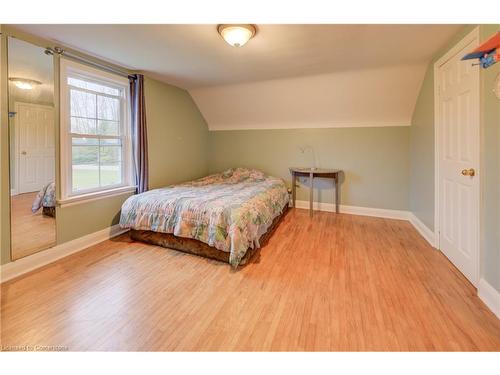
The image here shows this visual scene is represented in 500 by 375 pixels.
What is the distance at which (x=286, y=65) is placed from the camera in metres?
3.09

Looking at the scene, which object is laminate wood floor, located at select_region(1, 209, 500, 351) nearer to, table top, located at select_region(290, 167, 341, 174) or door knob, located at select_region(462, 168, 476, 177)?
door knob, located at select_region(462, 168, 476, 177)

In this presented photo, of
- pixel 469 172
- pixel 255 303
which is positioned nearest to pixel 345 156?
pixel 469 172

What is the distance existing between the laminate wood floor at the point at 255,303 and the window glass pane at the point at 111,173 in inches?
38.3

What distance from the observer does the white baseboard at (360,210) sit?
12.9 ft

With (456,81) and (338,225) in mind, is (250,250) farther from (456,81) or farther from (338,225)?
(456,81)

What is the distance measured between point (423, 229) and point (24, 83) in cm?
472

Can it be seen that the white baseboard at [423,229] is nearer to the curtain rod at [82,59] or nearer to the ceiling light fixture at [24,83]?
the curtain rod at [82,59]

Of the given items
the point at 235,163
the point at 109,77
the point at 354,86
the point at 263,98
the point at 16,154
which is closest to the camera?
the point at 16,154

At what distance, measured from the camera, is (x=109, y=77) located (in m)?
3.05

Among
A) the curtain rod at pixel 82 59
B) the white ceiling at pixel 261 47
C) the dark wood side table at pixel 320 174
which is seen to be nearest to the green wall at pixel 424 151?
the white ceiling at pixel 261 47

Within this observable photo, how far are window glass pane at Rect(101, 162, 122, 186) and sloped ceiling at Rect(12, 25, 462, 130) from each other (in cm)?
132

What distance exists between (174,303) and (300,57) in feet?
9.36

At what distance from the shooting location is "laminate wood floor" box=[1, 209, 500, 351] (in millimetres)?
1424
